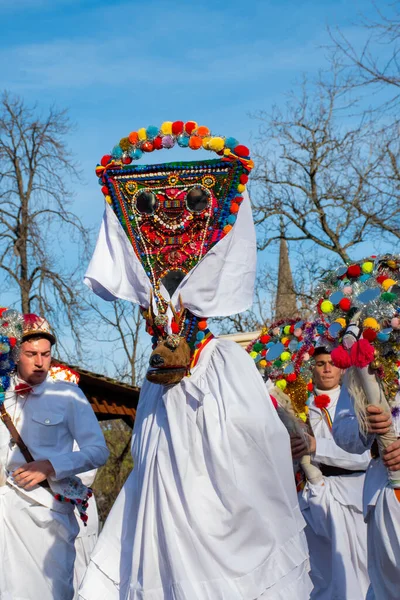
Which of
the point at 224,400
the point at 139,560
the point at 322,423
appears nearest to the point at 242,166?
the point at 224,400

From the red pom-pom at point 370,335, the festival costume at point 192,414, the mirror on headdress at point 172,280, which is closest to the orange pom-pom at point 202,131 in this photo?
the festival costume at point 192,414

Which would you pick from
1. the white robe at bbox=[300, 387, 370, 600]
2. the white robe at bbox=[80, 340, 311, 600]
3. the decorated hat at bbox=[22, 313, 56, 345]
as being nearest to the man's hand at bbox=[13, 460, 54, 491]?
the decorated hat at bbox=[22, 313, 56, 345]

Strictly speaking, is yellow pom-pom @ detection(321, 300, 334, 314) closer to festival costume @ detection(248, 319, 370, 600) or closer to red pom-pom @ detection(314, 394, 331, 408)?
festival costume @ detection(248, 319, 370, 600)

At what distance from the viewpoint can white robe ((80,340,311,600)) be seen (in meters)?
6.02

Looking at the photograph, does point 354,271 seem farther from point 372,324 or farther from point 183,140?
point 183,140

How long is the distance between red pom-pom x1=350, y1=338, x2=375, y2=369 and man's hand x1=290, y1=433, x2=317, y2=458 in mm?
2016

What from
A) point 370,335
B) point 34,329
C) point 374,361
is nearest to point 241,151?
point 370,335

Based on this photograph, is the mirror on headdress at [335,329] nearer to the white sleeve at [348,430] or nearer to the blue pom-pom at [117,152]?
the white sleeve at [348,430]

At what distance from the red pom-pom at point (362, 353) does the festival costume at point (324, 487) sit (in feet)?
7.99

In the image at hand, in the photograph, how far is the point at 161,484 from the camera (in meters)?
6.18

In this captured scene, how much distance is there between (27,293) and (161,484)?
520 inches

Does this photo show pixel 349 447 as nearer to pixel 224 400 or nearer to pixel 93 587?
pixel 224 400

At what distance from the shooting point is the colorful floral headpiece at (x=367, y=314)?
6.41 metres

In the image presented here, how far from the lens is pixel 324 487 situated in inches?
364
